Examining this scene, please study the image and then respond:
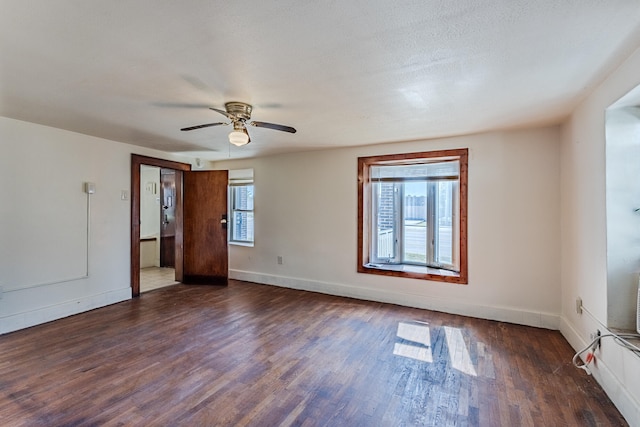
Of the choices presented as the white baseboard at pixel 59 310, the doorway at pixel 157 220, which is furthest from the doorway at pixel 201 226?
the doorway at pixel 157 220

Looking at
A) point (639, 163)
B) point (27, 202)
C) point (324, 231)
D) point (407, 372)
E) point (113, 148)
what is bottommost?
point (407, 372)

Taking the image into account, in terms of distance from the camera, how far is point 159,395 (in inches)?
78.6

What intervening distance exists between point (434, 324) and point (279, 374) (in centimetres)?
187

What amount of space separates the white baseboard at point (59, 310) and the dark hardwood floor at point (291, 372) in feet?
0.50

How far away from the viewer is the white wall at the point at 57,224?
3.08 metres

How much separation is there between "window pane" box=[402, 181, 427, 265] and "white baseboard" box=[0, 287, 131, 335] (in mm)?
4014

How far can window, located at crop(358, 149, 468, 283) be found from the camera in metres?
3.71

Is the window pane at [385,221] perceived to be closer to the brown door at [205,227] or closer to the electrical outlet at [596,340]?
the electrical outlet at [596,340]

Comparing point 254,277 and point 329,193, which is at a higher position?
point 329,193

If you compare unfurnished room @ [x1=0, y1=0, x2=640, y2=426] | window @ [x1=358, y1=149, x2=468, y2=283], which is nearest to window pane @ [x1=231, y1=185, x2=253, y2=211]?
Answer: unfurnished room @ [x1=0, y1=0, x2=640, y2=426]

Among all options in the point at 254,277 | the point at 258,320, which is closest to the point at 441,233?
the point at 258,320

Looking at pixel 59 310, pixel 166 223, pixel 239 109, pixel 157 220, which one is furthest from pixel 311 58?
pixel 157 220

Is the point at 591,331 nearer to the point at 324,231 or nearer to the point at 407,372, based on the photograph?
the point at 407,372

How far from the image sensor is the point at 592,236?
7.70ft
